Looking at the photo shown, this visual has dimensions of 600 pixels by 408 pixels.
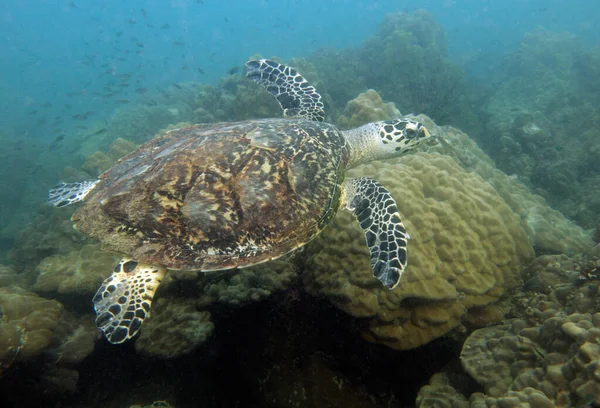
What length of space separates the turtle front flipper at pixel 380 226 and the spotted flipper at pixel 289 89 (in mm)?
2123

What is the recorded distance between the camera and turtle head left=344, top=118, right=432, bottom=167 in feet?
14.7

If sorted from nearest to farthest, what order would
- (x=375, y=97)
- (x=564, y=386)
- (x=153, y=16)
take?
(x=564, y=386) < (x=375, y=97) < (x=153, y=16)

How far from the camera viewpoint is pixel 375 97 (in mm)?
6980

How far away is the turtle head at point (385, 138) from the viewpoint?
4473mm

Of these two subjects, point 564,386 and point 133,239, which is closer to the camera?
point 564,386

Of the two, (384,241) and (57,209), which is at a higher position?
(384,241)

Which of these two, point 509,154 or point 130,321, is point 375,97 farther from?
point 130,321

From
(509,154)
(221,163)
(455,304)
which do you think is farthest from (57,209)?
(509,154)

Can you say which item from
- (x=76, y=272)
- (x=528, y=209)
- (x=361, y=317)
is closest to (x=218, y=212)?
(x=361, y=317)

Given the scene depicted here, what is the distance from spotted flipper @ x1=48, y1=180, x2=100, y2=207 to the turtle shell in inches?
24.5

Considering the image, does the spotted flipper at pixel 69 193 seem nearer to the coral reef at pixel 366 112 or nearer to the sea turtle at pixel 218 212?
the sea turtle at pixel 218 212

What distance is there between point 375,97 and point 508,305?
5.20 m

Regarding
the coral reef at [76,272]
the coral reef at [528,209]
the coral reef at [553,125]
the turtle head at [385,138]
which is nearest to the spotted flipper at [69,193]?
the coral reef at [76,272]

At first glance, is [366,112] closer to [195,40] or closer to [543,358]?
[543,358]
